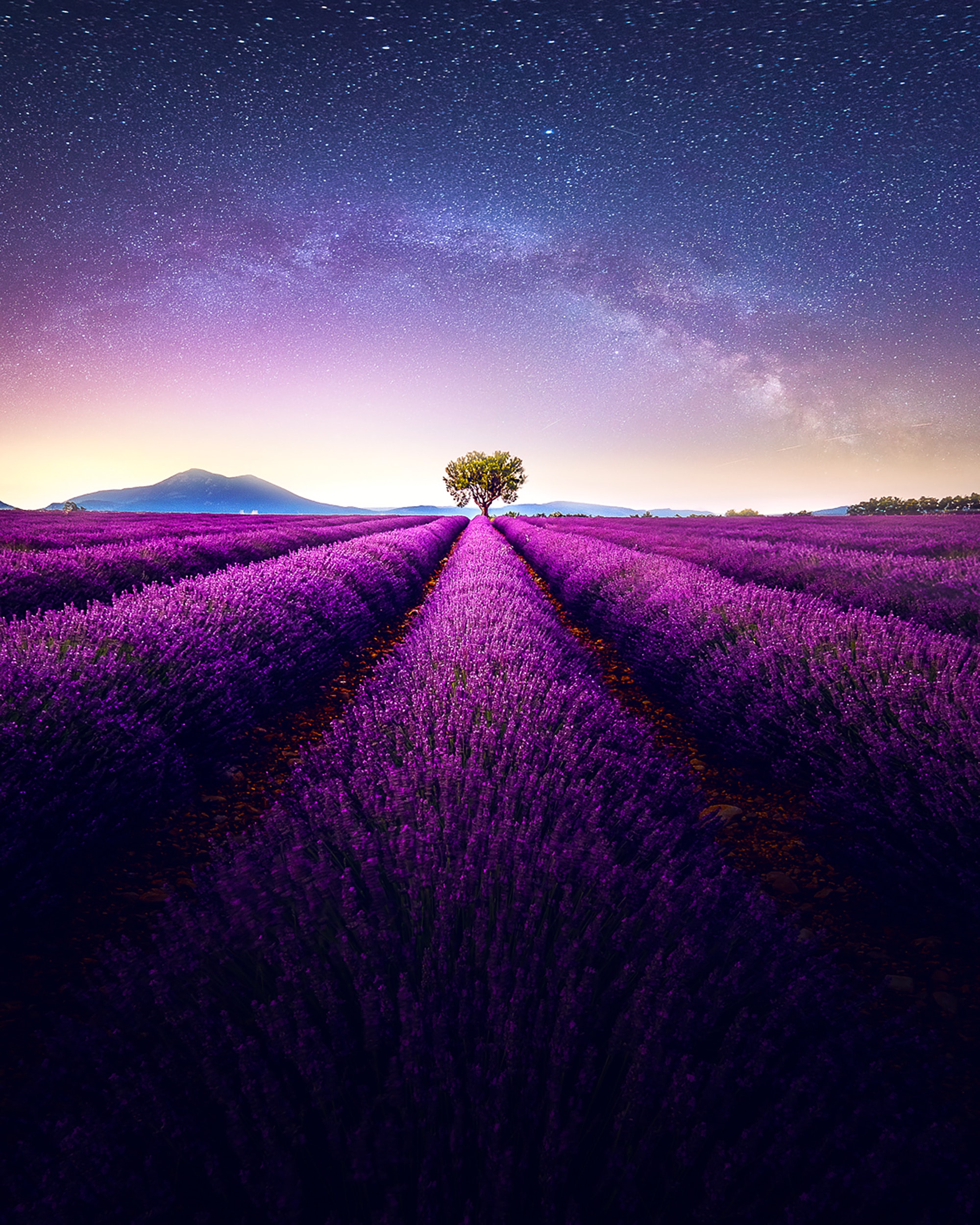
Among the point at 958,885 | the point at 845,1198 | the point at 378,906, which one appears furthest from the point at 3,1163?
the point at 958,885

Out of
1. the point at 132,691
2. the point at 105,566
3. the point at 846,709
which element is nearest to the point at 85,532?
the point at 105,566

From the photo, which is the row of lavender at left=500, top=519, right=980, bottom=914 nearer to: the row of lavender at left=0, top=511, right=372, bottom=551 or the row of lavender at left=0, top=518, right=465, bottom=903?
the row of lavender at left=0, top=518, right=465, bottom=903

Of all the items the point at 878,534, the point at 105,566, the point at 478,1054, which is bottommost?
the point at 478,1054

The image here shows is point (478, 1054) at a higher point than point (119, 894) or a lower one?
higher

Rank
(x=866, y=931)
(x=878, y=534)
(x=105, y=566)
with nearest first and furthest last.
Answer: (x=866, y=931) < (x=105, y=566) < (x=878, y=534)

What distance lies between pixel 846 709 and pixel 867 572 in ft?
15.1

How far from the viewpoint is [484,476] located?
51781 millimetres

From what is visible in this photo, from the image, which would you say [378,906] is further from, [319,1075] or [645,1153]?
[645,1153]

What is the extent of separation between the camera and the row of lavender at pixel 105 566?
511 centimetres

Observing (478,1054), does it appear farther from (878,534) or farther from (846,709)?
(878,534)

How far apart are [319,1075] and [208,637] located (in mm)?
2733

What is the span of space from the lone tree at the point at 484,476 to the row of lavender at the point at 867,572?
4184cm

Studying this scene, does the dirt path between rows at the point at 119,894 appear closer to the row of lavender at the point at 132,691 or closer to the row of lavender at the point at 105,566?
the row of lavender at the point at 132,691

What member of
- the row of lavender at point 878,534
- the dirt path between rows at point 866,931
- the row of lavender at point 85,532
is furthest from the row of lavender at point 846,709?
the row of lavender at point 85,532
